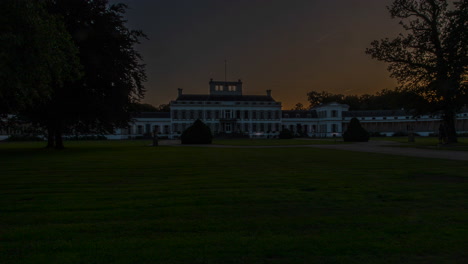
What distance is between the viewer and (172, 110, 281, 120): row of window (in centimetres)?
6925

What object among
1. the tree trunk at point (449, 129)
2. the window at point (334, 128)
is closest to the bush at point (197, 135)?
the tree trunk at point (449, 129)

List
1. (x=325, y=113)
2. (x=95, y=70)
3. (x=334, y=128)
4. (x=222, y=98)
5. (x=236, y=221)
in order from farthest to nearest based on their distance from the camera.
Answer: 1. (x=325, y=113)
2. (x=334, y=128)
3. (x=222, y=98)
4. (x=95, y=70)
5. (x=236, y=221)

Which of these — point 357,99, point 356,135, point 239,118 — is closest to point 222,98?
point 239,118

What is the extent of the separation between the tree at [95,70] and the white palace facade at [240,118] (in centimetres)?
4525

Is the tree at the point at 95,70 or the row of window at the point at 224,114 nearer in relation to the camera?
the tree at the point at 95,70

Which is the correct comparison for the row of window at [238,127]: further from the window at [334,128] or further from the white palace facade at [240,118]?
the window at [334,128]

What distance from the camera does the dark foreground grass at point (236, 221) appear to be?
306cm

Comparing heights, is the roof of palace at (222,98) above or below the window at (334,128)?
above

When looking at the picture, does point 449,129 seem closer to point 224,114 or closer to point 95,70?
point 95,70

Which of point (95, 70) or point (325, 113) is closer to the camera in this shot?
point (95, 70)

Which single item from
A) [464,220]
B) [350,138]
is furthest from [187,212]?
[350,138]

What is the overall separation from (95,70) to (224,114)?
50280 millimetres

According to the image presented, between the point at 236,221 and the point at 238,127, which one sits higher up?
the point at 238,127

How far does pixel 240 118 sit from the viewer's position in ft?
233
